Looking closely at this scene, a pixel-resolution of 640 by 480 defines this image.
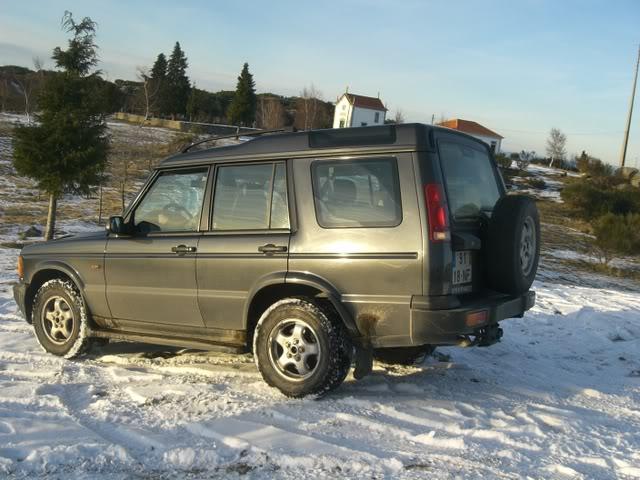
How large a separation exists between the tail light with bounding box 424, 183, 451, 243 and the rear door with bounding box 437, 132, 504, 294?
113 mm

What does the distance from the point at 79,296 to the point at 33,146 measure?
1149cm

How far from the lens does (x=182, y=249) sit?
4.99 metres

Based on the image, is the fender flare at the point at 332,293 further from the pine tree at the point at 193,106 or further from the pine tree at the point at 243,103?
the pine tree at the point at 193,106

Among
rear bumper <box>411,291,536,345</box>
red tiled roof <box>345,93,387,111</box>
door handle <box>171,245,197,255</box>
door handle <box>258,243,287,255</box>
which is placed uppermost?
red tiled roof <box>345,93,387,111</box>

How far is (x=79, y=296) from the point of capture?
572 cm

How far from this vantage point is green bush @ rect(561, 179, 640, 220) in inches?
1066

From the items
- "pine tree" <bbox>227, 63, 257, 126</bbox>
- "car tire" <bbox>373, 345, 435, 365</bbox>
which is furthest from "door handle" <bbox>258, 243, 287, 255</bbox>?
"pine tree" <bbox>227, 63, 257, 126</bbox>

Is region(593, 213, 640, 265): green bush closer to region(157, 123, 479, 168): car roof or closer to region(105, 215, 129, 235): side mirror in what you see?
region(157, 123, 479, 168): car roof

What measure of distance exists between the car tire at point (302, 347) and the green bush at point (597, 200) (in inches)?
995

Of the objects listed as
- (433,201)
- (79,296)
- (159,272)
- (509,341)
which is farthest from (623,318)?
(79,296)

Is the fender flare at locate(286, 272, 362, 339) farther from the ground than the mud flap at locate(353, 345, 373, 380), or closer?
farther from the ground

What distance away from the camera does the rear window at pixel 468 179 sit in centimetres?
438

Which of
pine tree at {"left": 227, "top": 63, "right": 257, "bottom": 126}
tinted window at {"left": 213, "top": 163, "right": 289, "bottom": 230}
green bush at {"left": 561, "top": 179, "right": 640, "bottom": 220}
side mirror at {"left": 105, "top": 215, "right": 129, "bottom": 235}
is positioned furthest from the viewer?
pine tree at {"left": 227, "top": 63, "right": 257, "bottom": 126}

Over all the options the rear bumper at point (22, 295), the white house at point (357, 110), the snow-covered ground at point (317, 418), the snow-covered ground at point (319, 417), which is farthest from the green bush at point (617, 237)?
the white house at point (357, 110)
